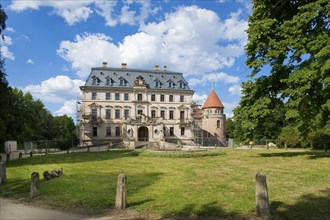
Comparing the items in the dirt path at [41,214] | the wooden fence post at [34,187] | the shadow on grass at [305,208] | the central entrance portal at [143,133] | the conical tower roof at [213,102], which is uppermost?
the conical tower roof at [213,102]

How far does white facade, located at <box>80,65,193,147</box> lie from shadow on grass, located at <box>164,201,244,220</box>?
4435 cm

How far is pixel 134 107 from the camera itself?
57.1 m

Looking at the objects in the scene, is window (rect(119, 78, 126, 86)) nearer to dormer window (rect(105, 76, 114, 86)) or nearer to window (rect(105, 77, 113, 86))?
dormer window (rect(105, 76, 114, 86))

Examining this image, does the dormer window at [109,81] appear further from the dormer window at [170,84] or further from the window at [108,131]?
the dormer window at [170,84]

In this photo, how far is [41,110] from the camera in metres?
73.2

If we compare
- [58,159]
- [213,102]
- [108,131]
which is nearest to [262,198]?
[58,159]

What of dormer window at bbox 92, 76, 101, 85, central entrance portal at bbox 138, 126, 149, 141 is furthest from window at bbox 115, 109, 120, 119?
dormer window at bbox 92, 76, 101, 85

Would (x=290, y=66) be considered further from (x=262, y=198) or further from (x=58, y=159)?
(x=58, y=159)

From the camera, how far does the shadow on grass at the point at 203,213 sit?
7652mm

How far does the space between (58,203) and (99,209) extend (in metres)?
1.69

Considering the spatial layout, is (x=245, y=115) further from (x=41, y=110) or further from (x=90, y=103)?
(x=41, y=110)

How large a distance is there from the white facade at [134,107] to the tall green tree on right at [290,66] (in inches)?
1315

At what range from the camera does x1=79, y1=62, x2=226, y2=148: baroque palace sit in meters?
54.5

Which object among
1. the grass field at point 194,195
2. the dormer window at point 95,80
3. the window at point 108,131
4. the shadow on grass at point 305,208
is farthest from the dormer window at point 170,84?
the shadow on grass at point 305,208
